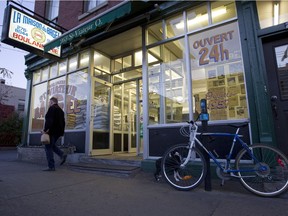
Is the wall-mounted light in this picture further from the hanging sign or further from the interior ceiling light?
the hanging sign

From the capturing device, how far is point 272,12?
4480mm

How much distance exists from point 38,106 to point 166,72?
19.6 feet

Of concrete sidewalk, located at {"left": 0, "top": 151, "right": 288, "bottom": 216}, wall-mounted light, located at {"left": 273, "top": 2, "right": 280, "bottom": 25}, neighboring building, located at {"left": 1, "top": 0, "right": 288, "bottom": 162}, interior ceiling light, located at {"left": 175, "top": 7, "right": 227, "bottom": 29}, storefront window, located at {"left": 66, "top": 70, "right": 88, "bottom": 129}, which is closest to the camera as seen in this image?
concrete sidewalk, located at {"left": 0, "top": 151, "right": 288, "bottom": 216}

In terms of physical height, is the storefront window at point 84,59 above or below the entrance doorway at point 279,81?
above

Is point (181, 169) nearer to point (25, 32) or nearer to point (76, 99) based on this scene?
point (76, 99)

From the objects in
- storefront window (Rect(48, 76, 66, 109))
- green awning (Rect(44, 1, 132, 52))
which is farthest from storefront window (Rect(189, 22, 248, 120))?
storefront window (Rect(48, 76, 66, 109))

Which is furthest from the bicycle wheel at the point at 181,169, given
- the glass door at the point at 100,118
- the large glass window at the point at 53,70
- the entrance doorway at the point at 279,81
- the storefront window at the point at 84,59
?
the large glass window at the point at 53,70

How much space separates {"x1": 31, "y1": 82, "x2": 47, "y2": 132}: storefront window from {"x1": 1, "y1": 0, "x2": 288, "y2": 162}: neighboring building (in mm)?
82

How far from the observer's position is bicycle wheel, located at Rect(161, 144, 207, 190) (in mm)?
3549

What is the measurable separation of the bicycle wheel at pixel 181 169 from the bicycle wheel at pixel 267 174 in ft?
2.15

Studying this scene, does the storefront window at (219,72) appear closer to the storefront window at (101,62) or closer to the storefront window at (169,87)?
the storefront window at (169,87)

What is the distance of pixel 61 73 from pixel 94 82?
183 centimetres

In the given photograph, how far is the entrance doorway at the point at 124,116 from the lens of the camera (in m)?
7.71

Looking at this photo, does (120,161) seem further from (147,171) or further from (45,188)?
(45,188)
